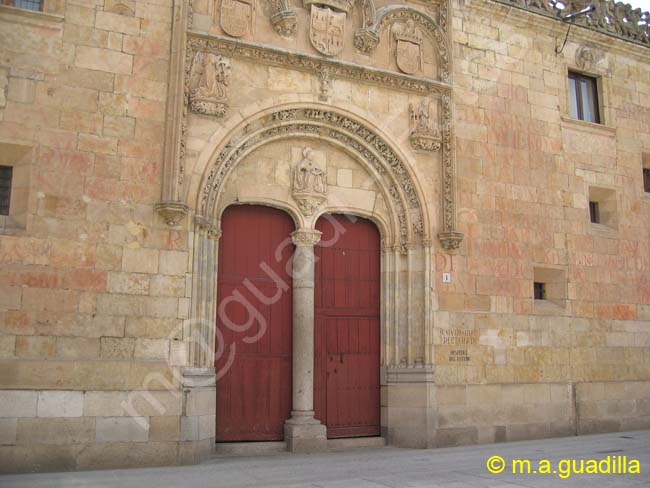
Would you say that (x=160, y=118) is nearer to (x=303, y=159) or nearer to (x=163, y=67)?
(x=163, y=67)

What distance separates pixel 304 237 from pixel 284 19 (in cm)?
290

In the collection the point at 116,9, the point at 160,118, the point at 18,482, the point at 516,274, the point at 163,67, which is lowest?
the point at 18,482

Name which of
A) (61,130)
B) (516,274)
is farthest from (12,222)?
(516,274)

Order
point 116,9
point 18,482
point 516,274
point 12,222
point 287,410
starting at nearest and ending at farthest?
1. point 18,482
2. point 12,222
3. point 116,9
4. point 287,410
5. point 516,274

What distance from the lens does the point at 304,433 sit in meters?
8.96

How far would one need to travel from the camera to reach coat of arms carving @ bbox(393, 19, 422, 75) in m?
10.1

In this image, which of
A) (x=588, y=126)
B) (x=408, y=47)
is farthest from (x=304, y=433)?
(x=588, y=126)

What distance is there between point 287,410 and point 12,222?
4.17 m

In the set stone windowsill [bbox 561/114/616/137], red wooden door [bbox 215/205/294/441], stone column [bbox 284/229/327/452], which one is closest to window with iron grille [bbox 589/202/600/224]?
stone windowsill [bbox 561/114/616/137]

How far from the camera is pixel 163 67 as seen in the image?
330 inches

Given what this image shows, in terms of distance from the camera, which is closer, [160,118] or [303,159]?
[160,118]

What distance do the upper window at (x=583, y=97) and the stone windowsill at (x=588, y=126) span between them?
9.2 inches

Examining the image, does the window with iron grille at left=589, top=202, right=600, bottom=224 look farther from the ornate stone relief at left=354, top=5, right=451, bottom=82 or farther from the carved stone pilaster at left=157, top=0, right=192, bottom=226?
the carved stone pilaster at left=157, top=0, right=192, bottom=226

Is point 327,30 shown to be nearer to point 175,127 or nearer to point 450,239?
point 175,127
